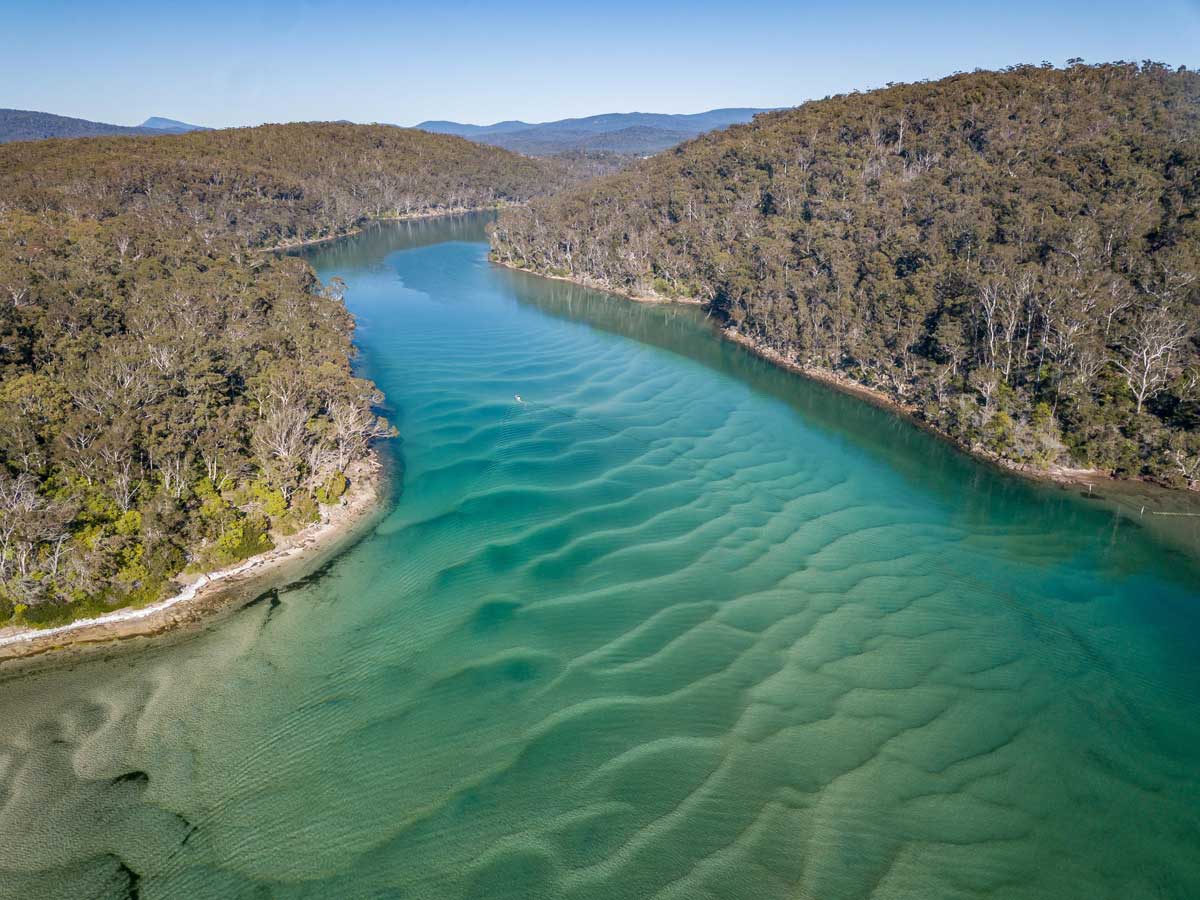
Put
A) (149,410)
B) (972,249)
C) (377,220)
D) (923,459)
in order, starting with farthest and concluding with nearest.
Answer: (377,220), (972,249), (923,459), (149,410)

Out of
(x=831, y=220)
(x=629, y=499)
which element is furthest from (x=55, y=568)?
(x=831, y=220)

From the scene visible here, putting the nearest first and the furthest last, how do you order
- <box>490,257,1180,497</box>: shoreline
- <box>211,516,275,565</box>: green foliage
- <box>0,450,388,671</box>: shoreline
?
<box>0,450,388,671</box>: shoreline → <box>211,516,275,565</box>: green foliage → <box>490,257,1180,497</box>: shoreline

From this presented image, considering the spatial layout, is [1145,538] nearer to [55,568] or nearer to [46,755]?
[46,755]

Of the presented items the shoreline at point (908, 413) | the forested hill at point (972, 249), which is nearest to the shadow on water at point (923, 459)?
Result: the shoreline at point (908, 413)

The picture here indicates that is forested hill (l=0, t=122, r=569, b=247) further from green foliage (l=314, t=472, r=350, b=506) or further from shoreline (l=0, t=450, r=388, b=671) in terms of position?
shoreline (l=0, t=450, r=388, b=671)

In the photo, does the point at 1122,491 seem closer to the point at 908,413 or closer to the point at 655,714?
the point at 908,413

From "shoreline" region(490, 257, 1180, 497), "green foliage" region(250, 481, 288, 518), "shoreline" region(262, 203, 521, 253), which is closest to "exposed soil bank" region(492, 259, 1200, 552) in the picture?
"shoreline" region(490, 257, 1180, 497)

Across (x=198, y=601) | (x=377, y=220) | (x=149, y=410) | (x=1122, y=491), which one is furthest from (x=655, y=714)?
(x=377, y=220)
